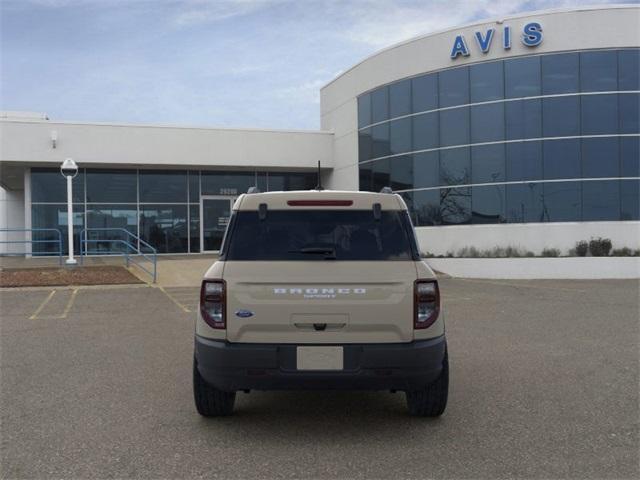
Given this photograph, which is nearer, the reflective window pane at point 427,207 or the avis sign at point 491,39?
the avis sign at point 491,39

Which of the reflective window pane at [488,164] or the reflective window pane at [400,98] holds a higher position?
the reflective window pane at [400,98]

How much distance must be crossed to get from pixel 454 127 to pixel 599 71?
15.7ft

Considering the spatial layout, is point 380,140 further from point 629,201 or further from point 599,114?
point 629,201

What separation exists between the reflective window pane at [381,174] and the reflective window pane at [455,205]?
2.60 m

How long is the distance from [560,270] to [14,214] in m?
28.3

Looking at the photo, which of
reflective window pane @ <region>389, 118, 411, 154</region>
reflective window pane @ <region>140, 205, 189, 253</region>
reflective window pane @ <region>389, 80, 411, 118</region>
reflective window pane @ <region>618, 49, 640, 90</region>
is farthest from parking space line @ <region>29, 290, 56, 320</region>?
reflective window pane @ <region>618, 49, 640, 90</region>

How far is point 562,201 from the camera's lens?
19234mm

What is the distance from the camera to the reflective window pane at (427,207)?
831 inches

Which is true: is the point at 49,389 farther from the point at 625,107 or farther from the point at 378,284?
the point at 625,107

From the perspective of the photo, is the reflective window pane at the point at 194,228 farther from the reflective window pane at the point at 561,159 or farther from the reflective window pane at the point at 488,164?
the reflective window pane at the point at 561,159

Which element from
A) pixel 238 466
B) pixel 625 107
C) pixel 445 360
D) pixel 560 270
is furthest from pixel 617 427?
pixel 625 107

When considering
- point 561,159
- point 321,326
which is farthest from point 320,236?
point 561,159

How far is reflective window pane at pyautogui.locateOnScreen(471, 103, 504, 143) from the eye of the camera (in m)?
20.0

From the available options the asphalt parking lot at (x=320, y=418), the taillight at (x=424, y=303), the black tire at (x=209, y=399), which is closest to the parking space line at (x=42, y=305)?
the asphalt parking lot at (x=320, y=418)
